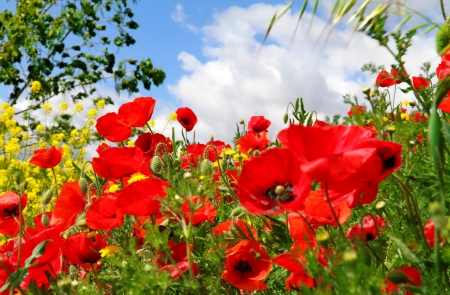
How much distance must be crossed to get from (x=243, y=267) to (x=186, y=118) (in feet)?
5.42

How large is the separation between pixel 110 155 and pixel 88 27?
11296 mm

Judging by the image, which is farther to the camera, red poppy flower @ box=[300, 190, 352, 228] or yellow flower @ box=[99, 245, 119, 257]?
yellow flower @ box=[99, 245, 119, 257]

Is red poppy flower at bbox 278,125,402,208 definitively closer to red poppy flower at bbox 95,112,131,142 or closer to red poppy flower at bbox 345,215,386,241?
red poppy flower at bbox 345,215,386,241

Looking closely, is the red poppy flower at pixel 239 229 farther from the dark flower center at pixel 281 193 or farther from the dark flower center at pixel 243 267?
the dark flower center at pixel 281 193

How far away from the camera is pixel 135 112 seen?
2135 mm

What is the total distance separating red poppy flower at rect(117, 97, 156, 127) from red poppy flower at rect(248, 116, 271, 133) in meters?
1.01

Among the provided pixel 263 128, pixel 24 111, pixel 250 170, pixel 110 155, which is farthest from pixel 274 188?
pixel 24 111

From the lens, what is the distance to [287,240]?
1.49 meters

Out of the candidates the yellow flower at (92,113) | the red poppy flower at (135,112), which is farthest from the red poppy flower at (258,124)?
the yellow flower at (92,113)

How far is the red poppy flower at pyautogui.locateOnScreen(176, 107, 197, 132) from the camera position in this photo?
2.88 metres

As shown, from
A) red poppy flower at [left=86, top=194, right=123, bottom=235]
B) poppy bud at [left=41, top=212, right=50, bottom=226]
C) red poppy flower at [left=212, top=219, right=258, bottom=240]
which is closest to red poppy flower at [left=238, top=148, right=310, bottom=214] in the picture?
red poppy flower at [left=212, top=219, right=258, bottom=240]

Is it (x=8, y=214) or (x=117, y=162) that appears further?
(x=8, y=214)

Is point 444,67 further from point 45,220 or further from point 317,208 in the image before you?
point 45,220

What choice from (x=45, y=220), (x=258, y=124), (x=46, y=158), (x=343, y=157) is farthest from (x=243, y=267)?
(x=258, y=124)
